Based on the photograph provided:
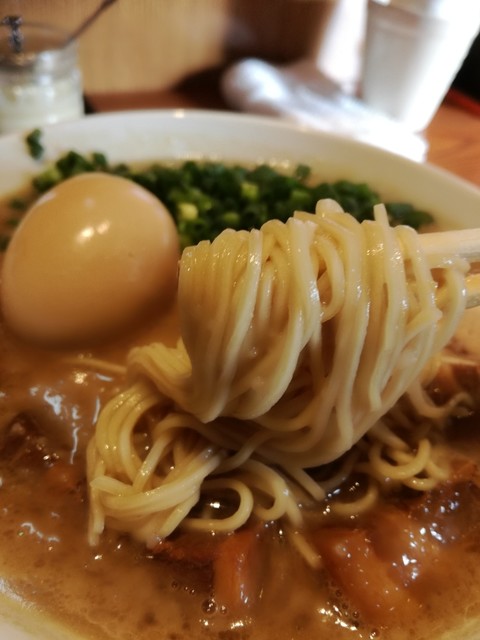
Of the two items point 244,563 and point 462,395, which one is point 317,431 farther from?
point 462,395

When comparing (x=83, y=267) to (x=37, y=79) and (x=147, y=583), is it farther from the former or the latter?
(x=37, y=79)

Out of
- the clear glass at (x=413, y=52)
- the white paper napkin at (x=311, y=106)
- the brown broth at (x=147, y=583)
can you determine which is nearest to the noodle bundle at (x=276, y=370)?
the brown broth at (x=147, y=583)

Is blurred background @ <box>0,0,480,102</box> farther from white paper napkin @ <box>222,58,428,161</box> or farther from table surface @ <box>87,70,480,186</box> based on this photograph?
white paper napkin @ <box>222,58,428,161</box>

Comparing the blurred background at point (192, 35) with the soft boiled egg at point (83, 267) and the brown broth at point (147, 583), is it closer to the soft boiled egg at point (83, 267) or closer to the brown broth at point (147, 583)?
the soft boiled egg at point (83, 267)

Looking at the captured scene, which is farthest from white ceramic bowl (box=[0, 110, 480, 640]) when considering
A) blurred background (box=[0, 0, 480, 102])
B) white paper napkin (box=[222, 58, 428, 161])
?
blurred background (box=[0, 0, 480, 102])

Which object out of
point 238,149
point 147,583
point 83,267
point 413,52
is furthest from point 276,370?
point 413,52

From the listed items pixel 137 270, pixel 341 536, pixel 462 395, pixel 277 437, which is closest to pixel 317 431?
pixel 277 437

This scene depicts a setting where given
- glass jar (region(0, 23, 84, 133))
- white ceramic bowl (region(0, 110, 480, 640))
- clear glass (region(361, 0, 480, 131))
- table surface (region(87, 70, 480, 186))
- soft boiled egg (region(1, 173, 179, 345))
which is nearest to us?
soft boiled egg (region(1, 173, 179, 345))
